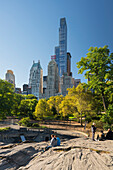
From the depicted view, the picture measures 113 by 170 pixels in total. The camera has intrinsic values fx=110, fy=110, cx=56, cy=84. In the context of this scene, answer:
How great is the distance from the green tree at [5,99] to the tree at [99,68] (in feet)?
47.1

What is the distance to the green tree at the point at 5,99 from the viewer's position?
1948cm

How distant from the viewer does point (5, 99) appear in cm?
1984

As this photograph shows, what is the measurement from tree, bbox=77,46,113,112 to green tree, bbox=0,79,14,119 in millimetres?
14353

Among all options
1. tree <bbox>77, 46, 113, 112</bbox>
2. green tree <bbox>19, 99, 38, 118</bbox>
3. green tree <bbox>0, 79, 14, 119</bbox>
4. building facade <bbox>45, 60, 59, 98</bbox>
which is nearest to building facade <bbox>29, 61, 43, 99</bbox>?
building facade <bbox>45, 60, 59, 98</bbox>

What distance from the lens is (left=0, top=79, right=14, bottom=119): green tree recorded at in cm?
1948

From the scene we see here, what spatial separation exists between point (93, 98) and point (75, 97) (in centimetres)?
446

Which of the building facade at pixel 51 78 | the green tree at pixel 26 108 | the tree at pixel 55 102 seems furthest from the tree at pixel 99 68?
the building facade at pixel 51 78

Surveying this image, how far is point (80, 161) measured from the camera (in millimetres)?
5188

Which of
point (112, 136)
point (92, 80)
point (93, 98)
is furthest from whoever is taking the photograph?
point (93, 98)

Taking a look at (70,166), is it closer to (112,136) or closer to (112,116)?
(112,136)

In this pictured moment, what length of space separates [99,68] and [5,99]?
689 inches

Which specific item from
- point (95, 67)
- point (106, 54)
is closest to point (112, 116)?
point (95, 67)

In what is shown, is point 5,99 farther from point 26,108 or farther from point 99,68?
point 26,108

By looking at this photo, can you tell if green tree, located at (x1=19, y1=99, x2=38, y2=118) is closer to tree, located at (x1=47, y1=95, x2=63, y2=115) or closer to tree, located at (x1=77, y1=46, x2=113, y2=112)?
tree, located at (x1=47, y1=95, x2=63, y2=115)
